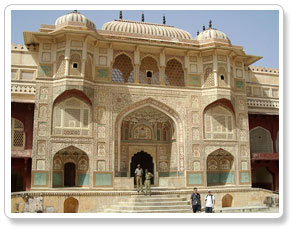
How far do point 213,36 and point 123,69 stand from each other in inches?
179

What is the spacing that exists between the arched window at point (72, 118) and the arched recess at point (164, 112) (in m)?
1.38

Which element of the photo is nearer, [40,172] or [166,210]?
[166,210]

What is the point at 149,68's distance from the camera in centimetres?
1841

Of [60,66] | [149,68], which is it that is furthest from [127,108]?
[60,66]

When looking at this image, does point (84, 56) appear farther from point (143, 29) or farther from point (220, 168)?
point (220, 168)

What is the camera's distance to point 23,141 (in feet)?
55.9

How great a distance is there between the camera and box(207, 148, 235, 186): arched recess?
18109 mm

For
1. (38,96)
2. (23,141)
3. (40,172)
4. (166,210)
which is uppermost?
(38,96)

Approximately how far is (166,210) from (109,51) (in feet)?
24.9

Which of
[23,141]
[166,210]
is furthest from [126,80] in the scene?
[166,210]

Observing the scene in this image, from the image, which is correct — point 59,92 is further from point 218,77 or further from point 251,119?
point 251,119

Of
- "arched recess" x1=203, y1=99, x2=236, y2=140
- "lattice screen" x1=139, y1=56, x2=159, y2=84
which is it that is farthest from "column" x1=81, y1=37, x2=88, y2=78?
"arched recess" x1=203, y1=99, x2=236, y2=140

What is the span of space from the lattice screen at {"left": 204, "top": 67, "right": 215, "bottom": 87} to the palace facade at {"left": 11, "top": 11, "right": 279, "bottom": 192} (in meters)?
0.05

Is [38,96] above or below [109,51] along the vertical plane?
below
